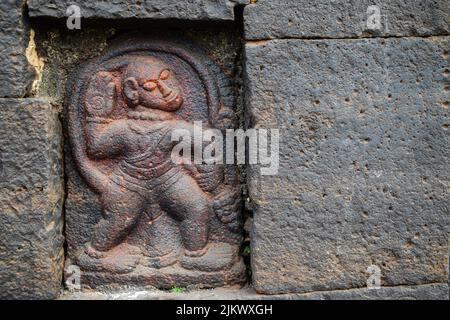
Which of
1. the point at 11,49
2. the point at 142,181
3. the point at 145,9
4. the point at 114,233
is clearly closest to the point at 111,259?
the point at 114,233

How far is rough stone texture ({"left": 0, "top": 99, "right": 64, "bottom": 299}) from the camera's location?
2508 millimetres

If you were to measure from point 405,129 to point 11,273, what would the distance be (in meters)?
2.21

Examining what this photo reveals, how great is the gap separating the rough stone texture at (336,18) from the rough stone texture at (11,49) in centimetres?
116

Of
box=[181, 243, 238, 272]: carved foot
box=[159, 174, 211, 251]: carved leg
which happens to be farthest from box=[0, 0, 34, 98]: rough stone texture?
box=[181, 243, 238, 272]: carved foot

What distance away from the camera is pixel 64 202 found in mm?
2805

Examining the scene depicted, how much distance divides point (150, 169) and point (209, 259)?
600 millimetres

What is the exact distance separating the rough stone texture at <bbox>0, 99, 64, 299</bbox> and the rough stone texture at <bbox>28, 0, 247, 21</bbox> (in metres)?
0.48

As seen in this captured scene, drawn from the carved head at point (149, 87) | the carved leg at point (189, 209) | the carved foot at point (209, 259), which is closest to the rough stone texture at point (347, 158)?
the carved foot at point (209, 259)

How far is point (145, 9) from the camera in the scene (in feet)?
8.37

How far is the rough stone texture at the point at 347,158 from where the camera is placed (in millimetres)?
2604

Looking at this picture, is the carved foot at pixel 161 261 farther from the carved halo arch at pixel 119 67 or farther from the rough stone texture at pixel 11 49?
the rough stone texture at pixel 11 49

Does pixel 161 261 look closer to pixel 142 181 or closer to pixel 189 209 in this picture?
pixel 189 209
